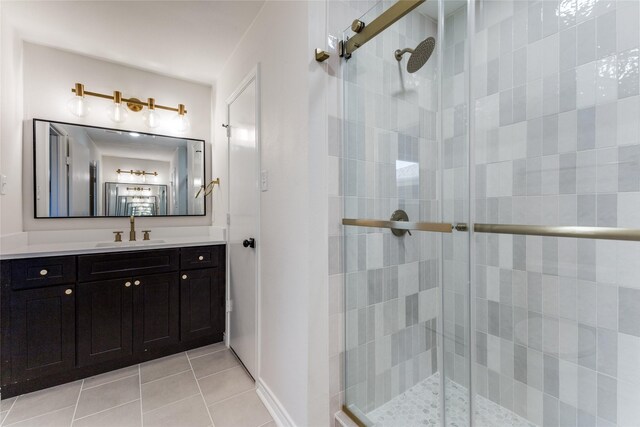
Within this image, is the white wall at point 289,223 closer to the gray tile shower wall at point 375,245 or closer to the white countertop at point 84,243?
the gray tile shower wall at point 375,245

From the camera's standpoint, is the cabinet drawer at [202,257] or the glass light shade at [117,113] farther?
the glass light shade at [117,113]

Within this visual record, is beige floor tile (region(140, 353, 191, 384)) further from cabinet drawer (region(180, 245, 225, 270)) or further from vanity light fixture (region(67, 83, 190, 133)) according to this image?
vanity light fixture (region(67, 83, 190, 133))

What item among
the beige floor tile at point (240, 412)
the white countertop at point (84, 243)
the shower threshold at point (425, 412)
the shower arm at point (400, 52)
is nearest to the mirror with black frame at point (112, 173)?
the white countertop at point (84, 243)

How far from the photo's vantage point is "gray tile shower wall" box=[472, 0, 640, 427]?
119 cm

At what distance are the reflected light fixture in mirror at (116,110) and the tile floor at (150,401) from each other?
2.04m

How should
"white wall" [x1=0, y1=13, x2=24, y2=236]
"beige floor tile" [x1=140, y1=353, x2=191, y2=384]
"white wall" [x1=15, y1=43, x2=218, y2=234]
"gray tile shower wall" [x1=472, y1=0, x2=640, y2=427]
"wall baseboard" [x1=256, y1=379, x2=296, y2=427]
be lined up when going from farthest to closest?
"white wall" [x1=15, y1=43, x2=218, y2=234] → "beige floor tile" [x1=140, y1=353, x2=191, y2=384] → "white wall" [x1=0, y1=13, x2=24, y2=236] → "wall baseboard" [x1=256, y1=379, x2=296, y2=427] → "gray tile shower wall" [x1=472, y1=0, x2=640, y2=427]

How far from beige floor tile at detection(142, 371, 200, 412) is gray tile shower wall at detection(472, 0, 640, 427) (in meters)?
1.80

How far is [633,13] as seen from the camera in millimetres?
1159

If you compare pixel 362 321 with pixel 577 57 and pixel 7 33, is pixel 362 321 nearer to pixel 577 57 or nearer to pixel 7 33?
pixel 577 57

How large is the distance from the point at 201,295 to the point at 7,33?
7.38ft

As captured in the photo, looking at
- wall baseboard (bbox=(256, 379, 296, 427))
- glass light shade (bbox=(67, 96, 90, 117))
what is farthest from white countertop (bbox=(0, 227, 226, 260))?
wall baseboard (bbox=(256, 379, 296, 427))

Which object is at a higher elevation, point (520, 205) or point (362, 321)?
point (520, 205)

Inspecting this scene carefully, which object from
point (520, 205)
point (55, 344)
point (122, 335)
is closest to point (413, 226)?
point (520, 205)

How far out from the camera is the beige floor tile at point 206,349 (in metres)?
2.23
